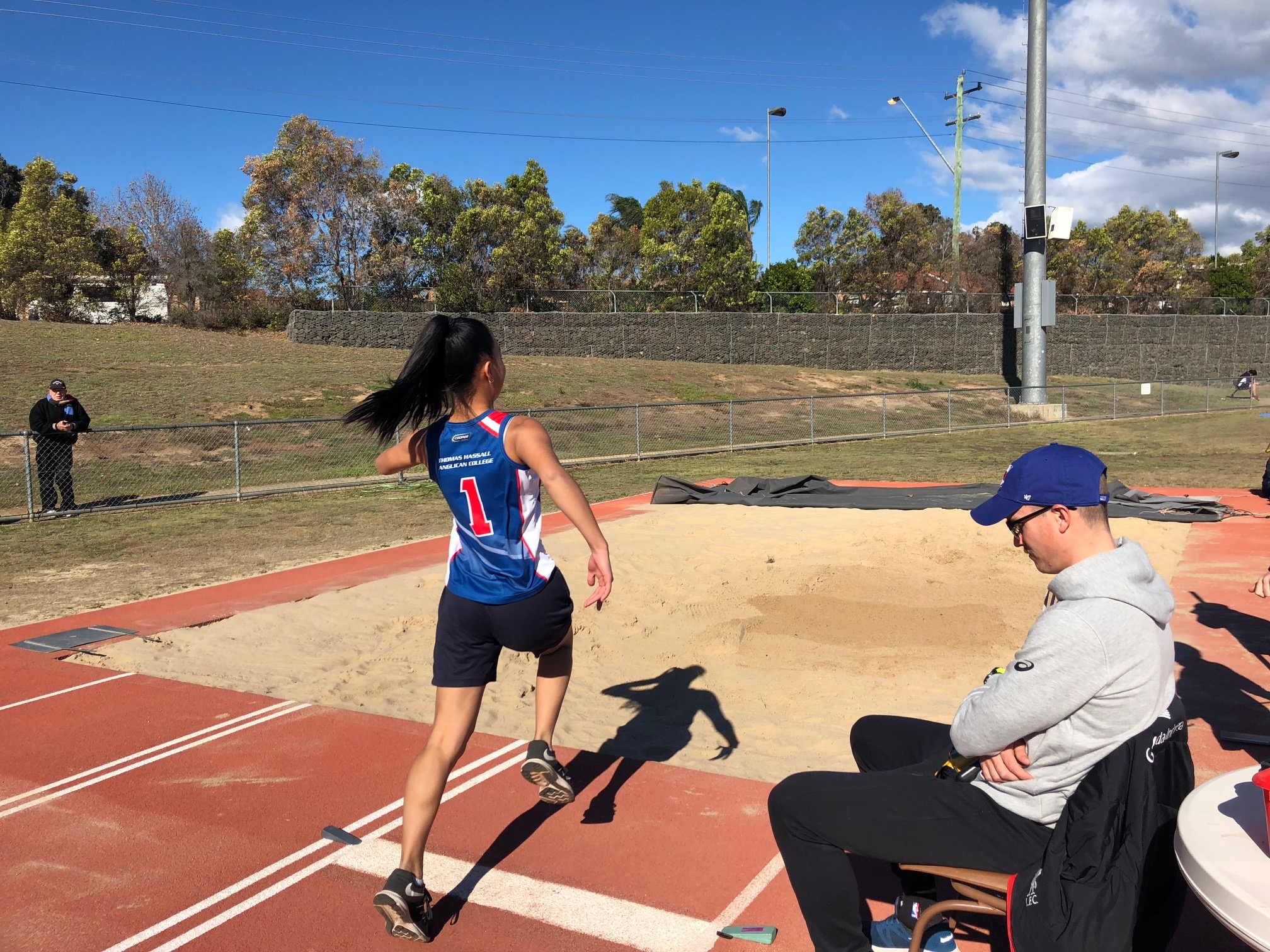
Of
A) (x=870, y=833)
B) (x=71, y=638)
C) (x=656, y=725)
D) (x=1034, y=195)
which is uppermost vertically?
(x=1034, y=195)

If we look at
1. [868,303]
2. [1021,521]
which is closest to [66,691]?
[1021,521]

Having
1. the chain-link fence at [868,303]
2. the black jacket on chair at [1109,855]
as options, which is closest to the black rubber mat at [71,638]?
→ the black jacket on chair at [1109,855]

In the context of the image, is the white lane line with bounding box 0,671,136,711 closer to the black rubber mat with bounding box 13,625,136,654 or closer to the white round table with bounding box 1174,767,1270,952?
the black rubber mat with bounding box 13,625,136,654

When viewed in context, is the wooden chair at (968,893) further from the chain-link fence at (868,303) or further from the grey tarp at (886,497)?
the chain-link fence at (868,303)

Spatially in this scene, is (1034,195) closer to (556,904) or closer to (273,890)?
(556,904)

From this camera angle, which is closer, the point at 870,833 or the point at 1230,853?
the point at 1230,853

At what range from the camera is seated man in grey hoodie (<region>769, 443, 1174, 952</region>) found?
2428 mm

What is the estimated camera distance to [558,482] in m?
3.57

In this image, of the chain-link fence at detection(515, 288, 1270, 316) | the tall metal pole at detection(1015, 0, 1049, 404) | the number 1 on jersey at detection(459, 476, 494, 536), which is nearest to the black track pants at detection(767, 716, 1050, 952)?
the number 1 on jersey at detection(459, 476, 494, 536)

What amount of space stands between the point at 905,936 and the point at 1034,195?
31.5 meters

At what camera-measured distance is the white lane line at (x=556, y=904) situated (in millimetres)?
3391

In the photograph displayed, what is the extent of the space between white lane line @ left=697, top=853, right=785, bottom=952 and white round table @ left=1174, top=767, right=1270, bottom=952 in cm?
155

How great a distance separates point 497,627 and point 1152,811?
216 centimetres

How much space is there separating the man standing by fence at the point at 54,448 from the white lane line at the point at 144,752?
10.8 m
